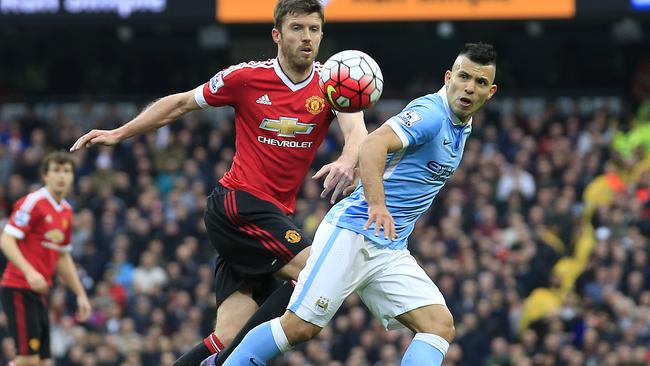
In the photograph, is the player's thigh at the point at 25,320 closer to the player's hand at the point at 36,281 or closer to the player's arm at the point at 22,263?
the player's arm at the point at 22,263

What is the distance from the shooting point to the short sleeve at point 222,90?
7.68 metres

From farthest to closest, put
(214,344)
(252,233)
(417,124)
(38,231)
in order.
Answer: (38,231) < (214,344) < (252,233) < (417,124)

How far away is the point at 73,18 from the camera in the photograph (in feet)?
62.4

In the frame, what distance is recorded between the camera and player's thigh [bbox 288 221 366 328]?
272 inches

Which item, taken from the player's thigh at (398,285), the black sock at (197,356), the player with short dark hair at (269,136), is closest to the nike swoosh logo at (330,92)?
the player with short dark hair at (269,136)

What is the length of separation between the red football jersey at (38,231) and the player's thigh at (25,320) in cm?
9

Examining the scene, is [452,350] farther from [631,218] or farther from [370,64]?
[370,64]

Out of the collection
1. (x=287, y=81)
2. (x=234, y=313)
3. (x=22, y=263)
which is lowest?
(x=22, y=263)

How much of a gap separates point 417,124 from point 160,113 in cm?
183

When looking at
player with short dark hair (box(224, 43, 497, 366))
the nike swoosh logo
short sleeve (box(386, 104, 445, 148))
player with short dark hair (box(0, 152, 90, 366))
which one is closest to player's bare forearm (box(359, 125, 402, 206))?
short sleeve (box(386, 104, 445, 148))

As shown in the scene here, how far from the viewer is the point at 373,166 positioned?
21.4ft

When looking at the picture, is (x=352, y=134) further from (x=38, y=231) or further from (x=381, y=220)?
(x=38, y=231)

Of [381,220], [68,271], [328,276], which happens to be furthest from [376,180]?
[68,271]

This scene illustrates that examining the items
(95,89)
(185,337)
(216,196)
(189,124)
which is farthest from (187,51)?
(216,196)
